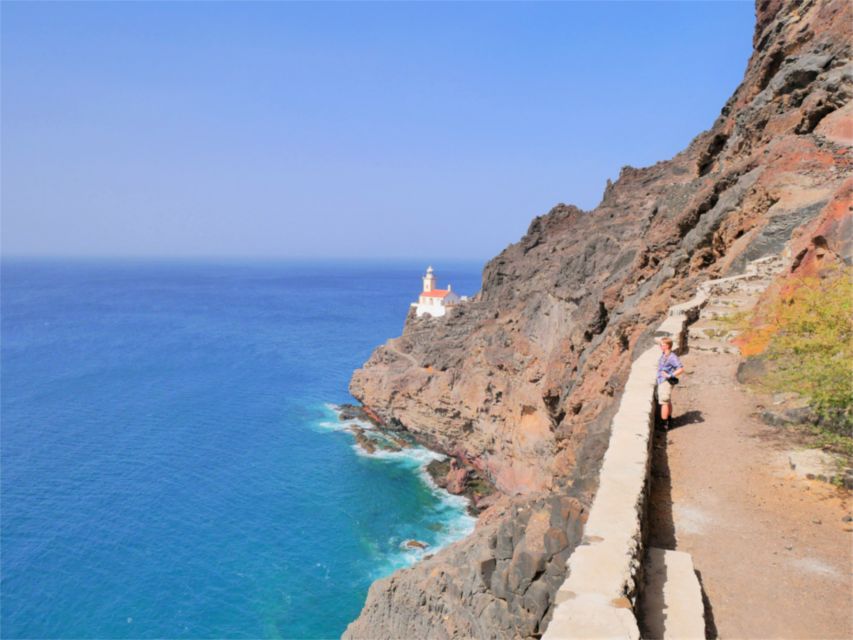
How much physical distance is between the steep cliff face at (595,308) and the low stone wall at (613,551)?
2.84 metres

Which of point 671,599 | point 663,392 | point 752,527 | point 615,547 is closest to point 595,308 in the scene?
point 663,392

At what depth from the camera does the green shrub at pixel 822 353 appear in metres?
6.42

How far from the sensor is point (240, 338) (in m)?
90.8

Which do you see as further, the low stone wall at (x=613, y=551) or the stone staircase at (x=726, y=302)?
the stone staircase at (x=726, y=302)

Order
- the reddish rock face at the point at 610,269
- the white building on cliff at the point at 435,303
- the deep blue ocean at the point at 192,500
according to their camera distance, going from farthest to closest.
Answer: the white building on cliff at the point at 435,303 → the deep blue ocean at the point at 192,500 → the reddish rock face at the point at 610,269

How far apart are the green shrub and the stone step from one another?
2.77 meters

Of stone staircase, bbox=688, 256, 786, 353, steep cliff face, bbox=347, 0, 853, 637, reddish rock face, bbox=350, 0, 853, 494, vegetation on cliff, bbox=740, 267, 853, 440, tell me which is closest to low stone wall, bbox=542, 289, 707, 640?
vegetation on cliff, bbox=740, 267, 853, 440

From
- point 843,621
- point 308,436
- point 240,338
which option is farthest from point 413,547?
point 240,338

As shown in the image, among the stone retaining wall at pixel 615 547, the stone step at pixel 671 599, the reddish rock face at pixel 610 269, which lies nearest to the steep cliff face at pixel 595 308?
the reddish rock face at pixel 610 269

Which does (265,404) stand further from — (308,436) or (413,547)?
(413,547)

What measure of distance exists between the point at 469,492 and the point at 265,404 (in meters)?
26.9

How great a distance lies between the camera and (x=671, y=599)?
4984 millimetres

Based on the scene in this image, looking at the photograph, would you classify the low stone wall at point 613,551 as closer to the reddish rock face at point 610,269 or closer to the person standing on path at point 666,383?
the person standing on path at point 666,383

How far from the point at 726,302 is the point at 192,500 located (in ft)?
112
